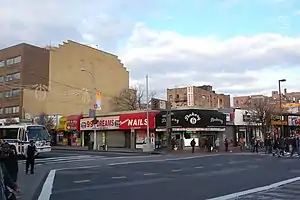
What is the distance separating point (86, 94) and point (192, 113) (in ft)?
128

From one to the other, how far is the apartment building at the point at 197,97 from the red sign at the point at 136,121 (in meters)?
50.3

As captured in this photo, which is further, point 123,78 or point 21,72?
point 123,78

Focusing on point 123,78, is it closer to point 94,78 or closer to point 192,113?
point 94,78

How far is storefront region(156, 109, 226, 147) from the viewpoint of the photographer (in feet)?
160

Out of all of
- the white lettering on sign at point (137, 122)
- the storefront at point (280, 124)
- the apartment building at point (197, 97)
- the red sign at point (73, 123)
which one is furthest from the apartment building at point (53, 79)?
the storefront at point (280, 124)

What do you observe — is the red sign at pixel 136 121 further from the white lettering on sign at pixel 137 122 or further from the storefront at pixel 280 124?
the storefront at pixel 280 124

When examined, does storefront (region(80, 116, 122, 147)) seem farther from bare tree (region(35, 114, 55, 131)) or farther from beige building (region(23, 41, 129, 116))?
beige building (region(23, 41, 129, 116))

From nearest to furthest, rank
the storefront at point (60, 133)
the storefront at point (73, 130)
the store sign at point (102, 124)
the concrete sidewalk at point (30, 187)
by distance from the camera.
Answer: the concrete sidewalk at point (30, 187), the store sign at point (102, 124), the storefront at point (73, 130), the storefront at point (60, 133)

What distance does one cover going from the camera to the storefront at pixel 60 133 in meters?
65.0

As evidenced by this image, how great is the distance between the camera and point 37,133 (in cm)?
3500

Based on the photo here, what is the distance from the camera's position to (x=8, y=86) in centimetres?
8031

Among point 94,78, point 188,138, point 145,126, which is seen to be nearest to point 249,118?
point 188,138

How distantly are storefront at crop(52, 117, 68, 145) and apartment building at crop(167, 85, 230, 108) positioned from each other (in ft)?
141

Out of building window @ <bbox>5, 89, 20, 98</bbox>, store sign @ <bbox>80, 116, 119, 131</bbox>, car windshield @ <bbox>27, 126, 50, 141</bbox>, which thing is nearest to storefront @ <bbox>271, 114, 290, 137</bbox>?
store sign @ <bbox>80, 116, 119, 131</bbox>
